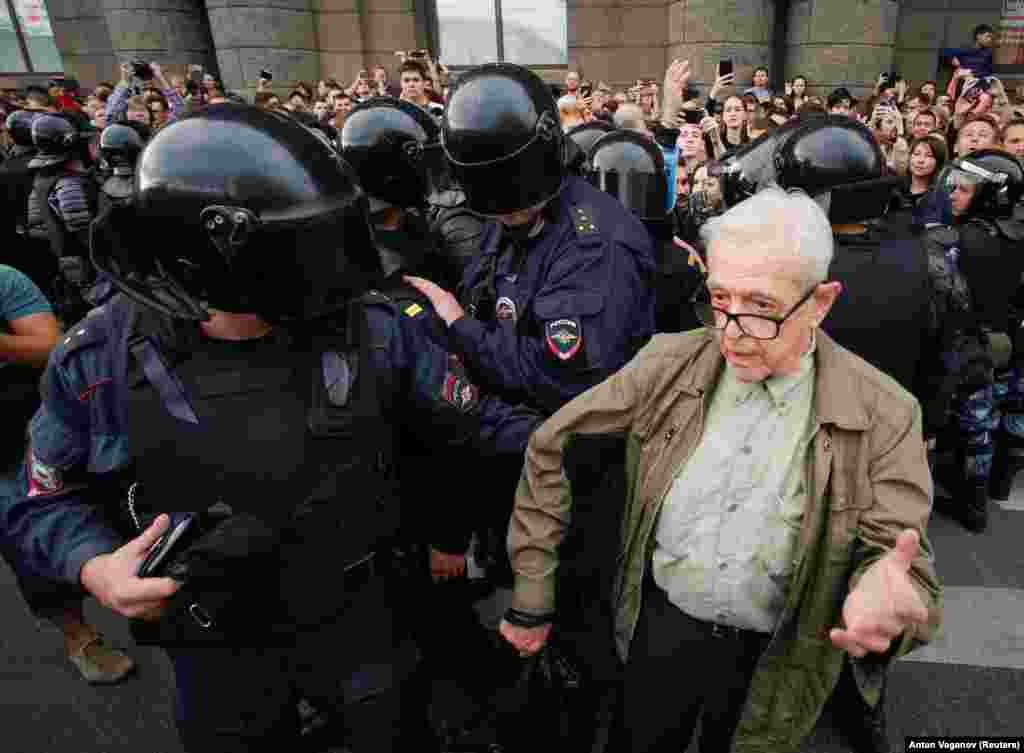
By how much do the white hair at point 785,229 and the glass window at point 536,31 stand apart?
12.3 m

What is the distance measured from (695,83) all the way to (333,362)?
428 inches

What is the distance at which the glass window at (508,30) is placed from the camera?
40.6ft

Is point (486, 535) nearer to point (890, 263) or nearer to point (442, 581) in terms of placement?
point (442, 581)

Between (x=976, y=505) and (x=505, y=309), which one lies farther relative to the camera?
(x=976, y=505)

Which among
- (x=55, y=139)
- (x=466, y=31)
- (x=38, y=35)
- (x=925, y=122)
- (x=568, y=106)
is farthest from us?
(x=38, y=35)

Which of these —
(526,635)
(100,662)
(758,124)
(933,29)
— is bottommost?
(100,662)

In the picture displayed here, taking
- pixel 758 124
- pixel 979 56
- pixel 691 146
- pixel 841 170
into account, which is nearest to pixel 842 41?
pixel 979 56

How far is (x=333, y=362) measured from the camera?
132cm

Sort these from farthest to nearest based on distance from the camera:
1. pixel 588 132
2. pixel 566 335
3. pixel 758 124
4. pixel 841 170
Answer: pixel 758 124 → pixel 588 132 → pixel 841 170 → pixel 566 335

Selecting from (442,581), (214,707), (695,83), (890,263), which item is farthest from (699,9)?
(214,707)

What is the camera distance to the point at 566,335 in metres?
1.89

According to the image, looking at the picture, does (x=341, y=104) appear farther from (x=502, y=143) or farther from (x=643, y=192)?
(x=502, y=143)

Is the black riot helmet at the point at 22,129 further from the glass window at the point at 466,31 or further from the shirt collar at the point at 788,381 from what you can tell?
the glass window at the point at 466,31

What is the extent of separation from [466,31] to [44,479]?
1312 cm
